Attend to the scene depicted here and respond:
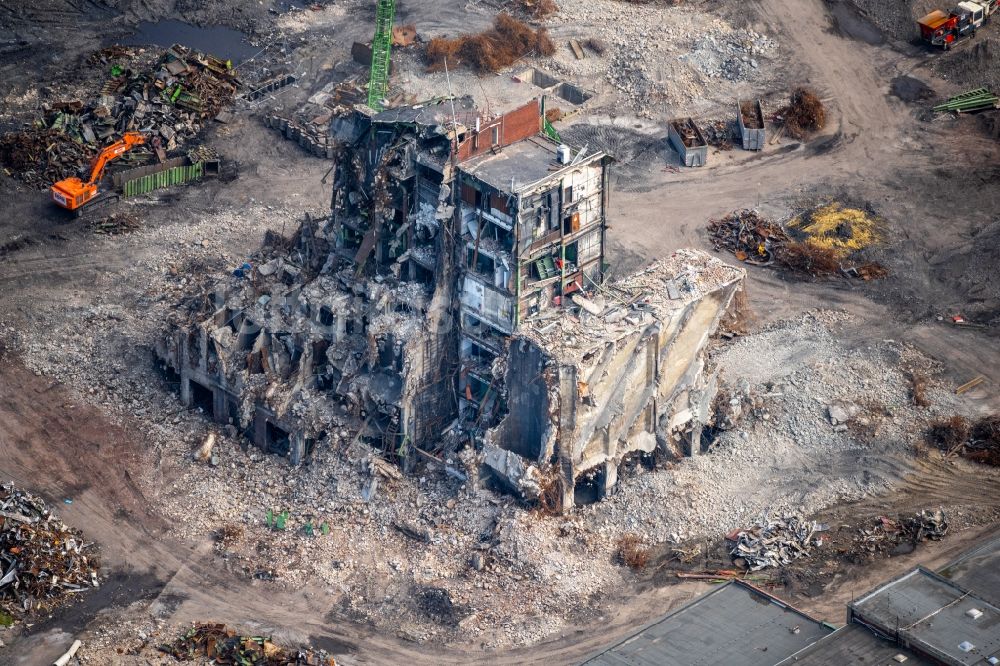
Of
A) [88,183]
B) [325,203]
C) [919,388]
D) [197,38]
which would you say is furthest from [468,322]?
[197,38]

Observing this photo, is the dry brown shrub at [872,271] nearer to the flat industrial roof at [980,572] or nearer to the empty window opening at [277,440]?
the flat industrial roof at [980,572]

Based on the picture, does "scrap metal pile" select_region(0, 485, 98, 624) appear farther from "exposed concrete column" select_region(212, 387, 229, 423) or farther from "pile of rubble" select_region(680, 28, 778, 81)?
"pile of rubble" select_region(680, 28, 778, 81)

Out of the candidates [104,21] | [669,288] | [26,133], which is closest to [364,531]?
[669,288]

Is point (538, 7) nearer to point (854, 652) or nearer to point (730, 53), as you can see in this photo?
point (730, 53)

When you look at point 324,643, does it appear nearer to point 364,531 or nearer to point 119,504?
point 364,531

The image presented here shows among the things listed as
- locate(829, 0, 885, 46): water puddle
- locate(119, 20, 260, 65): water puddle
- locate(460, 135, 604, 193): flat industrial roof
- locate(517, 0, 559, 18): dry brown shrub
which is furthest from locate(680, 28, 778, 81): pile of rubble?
locate(460, 135, 604, 193): flat industrial roof

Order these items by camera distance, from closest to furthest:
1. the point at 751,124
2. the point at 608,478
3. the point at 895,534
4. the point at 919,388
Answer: the point at 895,534 < the point at 608,478 < the point at 919,388 < the point at 751,124
